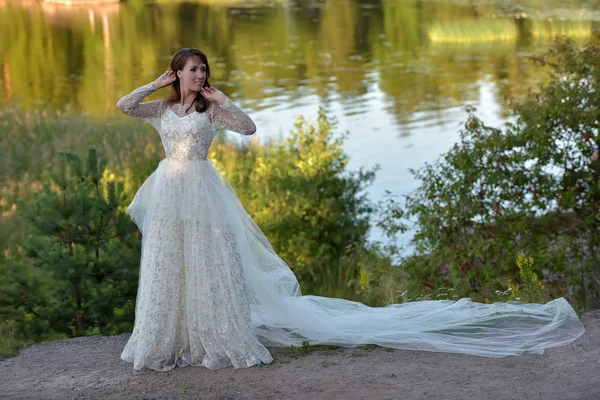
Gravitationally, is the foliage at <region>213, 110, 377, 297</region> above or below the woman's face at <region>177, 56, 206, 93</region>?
below

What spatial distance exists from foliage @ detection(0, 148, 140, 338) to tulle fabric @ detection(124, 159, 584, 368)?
59.3 inches

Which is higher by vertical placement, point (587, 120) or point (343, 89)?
point (587, 120)

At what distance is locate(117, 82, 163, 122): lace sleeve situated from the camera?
5637 millimetres

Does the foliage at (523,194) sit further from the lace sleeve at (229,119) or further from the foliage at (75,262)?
the lace sleeve at (229,119)

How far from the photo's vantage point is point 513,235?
30.1ft

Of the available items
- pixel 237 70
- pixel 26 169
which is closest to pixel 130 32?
pixel 237 70

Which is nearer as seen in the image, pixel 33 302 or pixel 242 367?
pixel 242 367

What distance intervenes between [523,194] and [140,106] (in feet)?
15.6

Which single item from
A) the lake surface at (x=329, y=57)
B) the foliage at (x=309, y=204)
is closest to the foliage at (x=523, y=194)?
the foliage at (x=309, y=204)

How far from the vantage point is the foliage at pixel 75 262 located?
288 inches

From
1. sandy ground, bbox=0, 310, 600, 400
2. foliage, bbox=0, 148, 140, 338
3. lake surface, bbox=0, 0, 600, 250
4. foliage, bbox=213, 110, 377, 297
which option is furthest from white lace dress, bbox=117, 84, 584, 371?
lake surface, bbox=0, 0, 600, 250

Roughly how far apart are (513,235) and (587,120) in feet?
4.34

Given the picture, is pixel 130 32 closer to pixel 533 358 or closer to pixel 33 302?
pixel 33 302

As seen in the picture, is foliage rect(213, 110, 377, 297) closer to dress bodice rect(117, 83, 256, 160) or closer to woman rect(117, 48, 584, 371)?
woman rect(117, 48, 584, 371)
